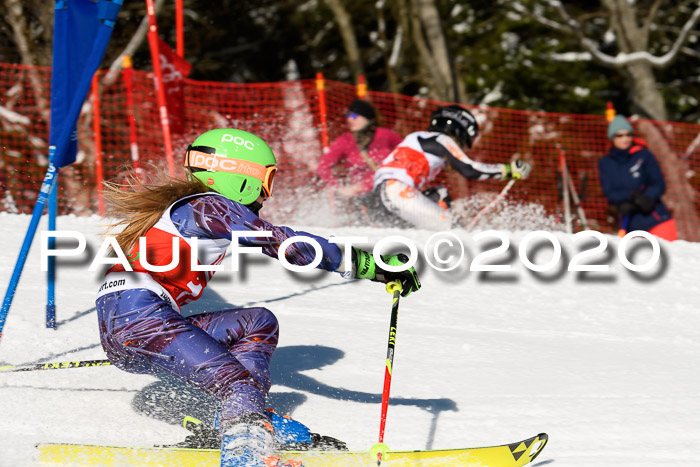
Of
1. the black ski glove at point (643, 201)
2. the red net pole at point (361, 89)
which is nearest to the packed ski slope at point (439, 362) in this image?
the black ski glove at point (643, 201)

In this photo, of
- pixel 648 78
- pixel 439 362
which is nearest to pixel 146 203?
pixel 439 362

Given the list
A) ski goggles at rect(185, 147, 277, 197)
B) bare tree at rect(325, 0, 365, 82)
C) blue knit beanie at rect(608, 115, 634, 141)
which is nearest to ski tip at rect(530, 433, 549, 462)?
ski goggles at rect(185, 147, 277, 197)

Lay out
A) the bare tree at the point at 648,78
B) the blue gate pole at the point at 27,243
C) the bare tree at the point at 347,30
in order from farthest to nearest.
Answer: the bare tree at the point at 347,30, the bare tree at the point at 648,78, the blue gate pole at the point at 27,243

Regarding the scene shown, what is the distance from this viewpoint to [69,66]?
4695 millimetres

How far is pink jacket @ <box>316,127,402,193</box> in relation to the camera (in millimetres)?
9109

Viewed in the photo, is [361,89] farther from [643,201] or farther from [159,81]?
[643,201]

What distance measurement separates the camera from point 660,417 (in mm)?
4277

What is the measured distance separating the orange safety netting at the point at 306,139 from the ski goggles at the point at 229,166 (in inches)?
239

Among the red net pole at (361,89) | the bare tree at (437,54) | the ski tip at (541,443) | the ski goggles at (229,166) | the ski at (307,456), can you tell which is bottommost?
the ski at (307,456)

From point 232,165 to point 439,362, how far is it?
212cm

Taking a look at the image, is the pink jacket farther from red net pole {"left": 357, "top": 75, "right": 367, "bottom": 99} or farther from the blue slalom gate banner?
the blue slalom gate banner

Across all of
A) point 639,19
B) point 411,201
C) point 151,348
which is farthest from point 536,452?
point 639,19

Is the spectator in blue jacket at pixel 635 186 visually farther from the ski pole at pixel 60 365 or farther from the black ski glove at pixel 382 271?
the ski pole at pixel 60 365

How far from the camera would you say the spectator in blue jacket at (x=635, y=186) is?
8.80 m
